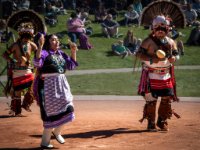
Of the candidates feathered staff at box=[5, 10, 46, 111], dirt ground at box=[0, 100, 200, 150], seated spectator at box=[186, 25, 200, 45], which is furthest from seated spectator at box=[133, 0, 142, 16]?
feathered staff at box=[5, 10, 46, 111]

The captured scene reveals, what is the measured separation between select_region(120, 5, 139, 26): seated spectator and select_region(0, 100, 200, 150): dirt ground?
13.6 m

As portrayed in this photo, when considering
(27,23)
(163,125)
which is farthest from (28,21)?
(163,125)

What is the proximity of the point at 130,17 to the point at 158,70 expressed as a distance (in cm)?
1680

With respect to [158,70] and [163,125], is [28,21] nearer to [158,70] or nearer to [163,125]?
[158,70]

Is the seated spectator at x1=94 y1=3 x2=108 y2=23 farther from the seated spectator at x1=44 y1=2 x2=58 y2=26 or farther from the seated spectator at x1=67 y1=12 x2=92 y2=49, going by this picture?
the seated spectator at x1=67 y1=12 x2=92 y2=49

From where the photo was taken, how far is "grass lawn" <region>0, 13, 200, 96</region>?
17.5 metres

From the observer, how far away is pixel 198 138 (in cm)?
1014

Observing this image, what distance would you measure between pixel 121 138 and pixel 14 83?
12.1ft

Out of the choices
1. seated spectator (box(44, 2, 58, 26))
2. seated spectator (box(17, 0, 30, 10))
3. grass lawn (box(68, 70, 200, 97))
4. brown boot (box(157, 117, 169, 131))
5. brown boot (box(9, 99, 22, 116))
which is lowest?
grass lawn (box(68, 70, 200, 97))

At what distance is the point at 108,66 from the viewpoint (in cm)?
2217

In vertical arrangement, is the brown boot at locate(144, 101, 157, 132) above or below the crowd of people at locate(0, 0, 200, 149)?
below

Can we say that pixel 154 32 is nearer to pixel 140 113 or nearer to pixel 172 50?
pixel 172 50

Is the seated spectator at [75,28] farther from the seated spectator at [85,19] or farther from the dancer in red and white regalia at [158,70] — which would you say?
the dancer in red and white regalia at [158,70]

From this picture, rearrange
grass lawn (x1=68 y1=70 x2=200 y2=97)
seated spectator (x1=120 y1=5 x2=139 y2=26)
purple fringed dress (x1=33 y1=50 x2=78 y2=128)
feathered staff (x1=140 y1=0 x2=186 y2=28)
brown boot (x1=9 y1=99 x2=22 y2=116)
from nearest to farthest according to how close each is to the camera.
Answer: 1. purple fringed dress (x1=33 y1=50 x2=78 y2=128)
2. feathered staff (x1=140 y1=0 x2=186 y2=28)
3. brown boot (x1=9 y1=99 x2=22 y2=116)
4. grass lawn (x1=68 y1=70 x2=200 y2=97)
5. seated spectator (x1=120 y1=5 x2=139 y2=26)
